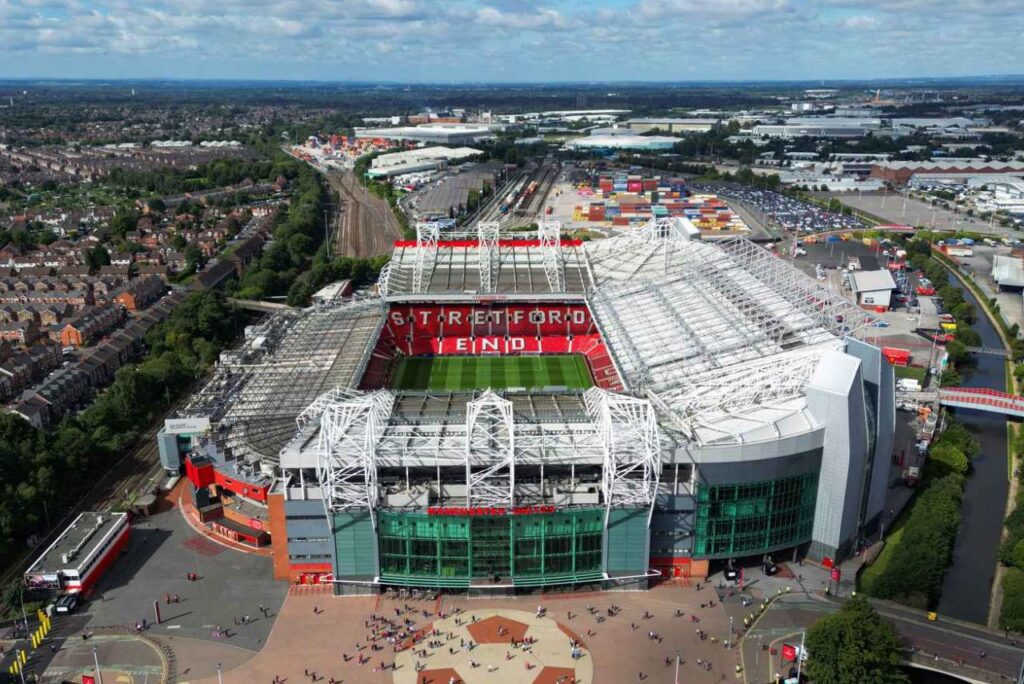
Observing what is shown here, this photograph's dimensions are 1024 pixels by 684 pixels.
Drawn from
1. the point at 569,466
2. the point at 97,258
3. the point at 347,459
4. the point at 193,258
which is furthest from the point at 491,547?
the point at 97,258

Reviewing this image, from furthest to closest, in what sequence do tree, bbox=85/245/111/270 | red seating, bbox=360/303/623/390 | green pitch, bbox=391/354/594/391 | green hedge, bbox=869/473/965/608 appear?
tree, bbox=85/245/111/270, red seating, bbox=360/303/623/390, green pitch, bbox=391/354/594/391, green hedge, bbox=869/473/965/608

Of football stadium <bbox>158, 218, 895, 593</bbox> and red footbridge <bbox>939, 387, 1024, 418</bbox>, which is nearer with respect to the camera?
football stadium <bbox>158, 218, 895, 593</bbox>

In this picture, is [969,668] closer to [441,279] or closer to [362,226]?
[441,279]

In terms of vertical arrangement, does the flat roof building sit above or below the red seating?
below

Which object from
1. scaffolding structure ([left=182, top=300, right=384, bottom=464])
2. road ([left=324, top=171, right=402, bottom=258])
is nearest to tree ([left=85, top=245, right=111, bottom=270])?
road ([left=324, top=171, right=402, bottom=258])

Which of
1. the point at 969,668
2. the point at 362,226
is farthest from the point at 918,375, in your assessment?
the point at 362,226

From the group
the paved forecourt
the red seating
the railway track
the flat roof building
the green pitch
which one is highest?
the red seating

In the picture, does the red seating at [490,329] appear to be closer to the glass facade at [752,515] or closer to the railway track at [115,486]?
the railway track at [115,486]

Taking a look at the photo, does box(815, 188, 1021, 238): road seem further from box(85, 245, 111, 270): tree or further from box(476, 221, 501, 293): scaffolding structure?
box(85, 245, 111, 270): tree
